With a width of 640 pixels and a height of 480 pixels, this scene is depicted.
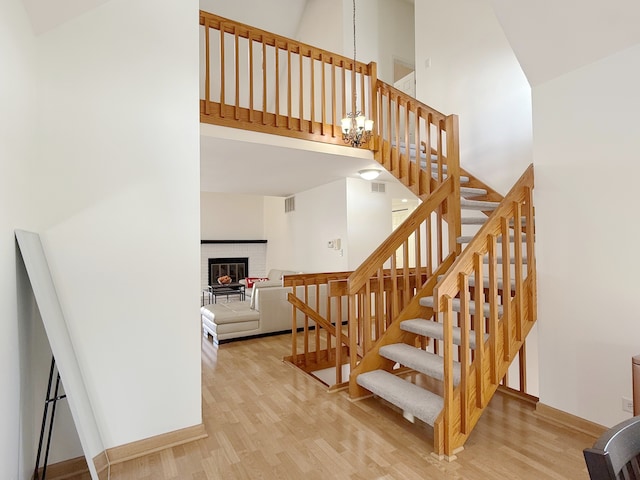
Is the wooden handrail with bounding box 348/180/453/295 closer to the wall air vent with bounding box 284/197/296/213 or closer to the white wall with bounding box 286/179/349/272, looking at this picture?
the white wall with bounding box 286/179/349/272

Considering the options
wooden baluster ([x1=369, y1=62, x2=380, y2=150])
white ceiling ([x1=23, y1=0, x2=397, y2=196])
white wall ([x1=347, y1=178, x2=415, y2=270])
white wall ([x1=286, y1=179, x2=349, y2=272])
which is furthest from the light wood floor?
white wall ([x1=286, y1=179, x2=349, y2=272])

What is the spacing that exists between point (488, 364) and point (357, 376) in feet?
3.33

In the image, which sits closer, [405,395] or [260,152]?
[405,395]

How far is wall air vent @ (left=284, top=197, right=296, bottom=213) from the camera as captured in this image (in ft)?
25.6

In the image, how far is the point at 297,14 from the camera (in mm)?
7426

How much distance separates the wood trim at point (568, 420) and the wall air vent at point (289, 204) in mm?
5983

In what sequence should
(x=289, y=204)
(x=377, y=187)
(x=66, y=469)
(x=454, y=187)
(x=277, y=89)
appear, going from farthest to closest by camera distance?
(x=289, y=204) → (x=377, y=187) → (x=277, y=89) → (x=454, y=187) → (x=66, y=469)

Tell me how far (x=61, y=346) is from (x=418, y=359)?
2230 mm

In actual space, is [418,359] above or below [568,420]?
above

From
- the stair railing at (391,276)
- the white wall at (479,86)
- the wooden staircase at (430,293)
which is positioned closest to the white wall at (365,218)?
the wooden staircase at (430,293)

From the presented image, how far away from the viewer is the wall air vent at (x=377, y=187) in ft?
20.7

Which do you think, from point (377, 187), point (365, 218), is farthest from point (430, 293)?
point (377, 187)

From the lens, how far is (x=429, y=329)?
278 centimetres

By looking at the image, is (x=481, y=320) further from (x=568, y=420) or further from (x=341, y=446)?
(x=341, y=446)
